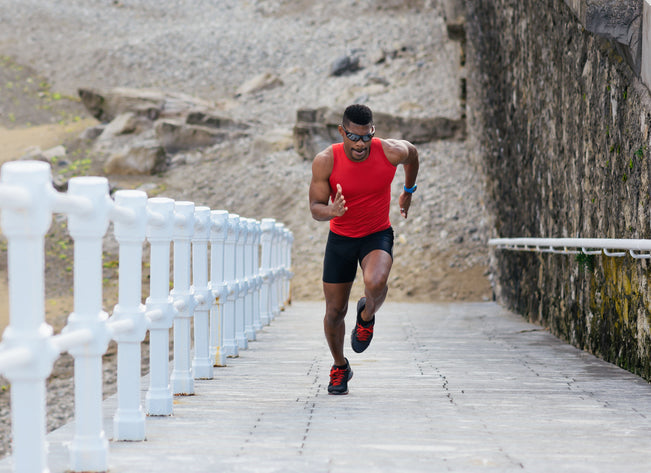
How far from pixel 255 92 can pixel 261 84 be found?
60 centimetres

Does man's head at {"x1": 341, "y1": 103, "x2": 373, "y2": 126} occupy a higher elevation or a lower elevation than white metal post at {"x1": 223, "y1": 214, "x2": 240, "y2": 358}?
higher

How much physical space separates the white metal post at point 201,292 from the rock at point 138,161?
23703 millimetres

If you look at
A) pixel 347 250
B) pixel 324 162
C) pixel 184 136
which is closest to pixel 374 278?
pixel 347 250

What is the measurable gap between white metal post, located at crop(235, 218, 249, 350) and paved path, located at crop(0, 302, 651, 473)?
0.24m

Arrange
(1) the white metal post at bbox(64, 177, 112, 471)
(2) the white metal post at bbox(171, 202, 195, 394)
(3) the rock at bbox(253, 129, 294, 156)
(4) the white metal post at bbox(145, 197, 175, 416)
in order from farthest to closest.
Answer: (3) the rock at bbox(253, 129, 294, 156)
(2) the white metal post at bbox(171, 202, 195, 394)
(4) the white metal post at bbox(145, 197, 175, 416)
(1) the white metal post at bbox(64, 177, 112, 471)

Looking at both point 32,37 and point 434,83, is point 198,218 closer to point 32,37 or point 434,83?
point 434,83

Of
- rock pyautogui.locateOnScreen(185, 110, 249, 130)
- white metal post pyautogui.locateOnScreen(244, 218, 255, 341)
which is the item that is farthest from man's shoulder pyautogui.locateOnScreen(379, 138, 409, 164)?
rock pyautogui.locateOnScreen(185, 110, 249, 130)

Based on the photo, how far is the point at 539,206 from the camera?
41.4 ft

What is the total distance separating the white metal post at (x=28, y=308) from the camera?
3.05 m

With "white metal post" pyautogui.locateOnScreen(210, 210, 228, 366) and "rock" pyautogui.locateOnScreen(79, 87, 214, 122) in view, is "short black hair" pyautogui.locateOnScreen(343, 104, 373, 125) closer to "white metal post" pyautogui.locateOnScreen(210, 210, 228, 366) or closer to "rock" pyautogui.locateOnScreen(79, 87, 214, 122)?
"white metal post" pyautogui.locateOnScreen(210, 210, 228, 366)

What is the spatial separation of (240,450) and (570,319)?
6.62 m

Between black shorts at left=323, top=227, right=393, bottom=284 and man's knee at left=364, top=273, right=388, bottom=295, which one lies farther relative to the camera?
black shorts at left=323, top=227, right=393, bottom=284

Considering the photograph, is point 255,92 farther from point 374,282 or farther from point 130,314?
point 130,314

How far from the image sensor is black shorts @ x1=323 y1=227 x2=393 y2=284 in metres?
6.49
